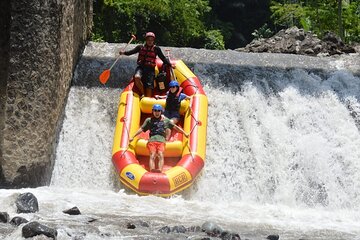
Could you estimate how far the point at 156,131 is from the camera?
27.9ft

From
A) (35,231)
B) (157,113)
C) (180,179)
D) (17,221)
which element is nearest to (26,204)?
(17,221)

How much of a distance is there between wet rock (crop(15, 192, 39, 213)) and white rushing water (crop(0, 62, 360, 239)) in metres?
0.12

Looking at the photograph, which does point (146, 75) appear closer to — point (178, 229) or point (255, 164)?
point (255, 164)

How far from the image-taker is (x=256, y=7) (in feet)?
105

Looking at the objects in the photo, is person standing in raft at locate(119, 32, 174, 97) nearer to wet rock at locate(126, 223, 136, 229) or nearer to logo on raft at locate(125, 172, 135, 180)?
logo on raft at locate(125, 172, 135, 180)

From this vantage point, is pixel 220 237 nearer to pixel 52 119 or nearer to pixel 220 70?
pixel 52 119

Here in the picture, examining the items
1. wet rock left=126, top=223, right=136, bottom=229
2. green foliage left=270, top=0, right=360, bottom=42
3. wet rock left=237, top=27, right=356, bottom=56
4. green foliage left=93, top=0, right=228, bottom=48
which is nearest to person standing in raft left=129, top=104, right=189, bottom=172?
wet rock left=126, top=223, right=136, bottom=229

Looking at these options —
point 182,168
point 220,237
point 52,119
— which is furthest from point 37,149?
point 220,237

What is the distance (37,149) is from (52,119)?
0.48 m

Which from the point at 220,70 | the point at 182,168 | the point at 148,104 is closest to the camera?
the point at 182,168

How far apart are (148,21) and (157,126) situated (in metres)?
12.6

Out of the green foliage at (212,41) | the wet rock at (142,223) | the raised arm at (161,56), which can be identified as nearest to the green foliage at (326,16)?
the green foliage at (212,41)

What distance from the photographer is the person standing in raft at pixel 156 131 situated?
8.22 m

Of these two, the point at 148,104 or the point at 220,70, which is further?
the point at 220,70
